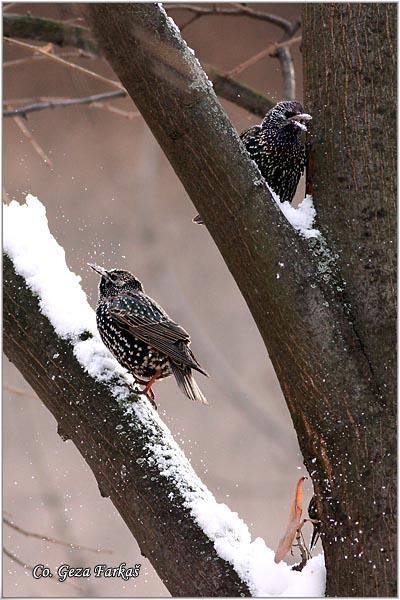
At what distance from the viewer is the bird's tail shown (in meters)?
2.51

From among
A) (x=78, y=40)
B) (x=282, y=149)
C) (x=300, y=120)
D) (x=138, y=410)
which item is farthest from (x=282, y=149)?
(x=78, y=40)

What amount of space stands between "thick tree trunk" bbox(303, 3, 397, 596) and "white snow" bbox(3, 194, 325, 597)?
4.7 inches

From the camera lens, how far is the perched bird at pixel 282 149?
2242 millimetres

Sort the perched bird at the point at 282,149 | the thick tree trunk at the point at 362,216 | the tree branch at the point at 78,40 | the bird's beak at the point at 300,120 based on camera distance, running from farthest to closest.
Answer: the tree branch at the point at 78,40 → the perched bird at the point at 282,149 → the bird's beak at the point at 300,120 → the thick tree trunk at the point at 362,216

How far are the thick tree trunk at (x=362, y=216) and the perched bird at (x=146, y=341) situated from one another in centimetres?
70

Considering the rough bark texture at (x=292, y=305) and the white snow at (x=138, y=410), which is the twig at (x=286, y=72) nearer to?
the white snow at (x=138, y=410)


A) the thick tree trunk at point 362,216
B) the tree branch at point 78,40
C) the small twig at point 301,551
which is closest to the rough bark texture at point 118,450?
the small twig at point 301,551

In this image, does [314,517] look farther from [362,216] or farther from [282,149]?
[282,149]

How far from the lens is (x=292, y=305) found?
69.4 inches

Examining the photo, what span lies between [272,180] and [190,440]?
2.94 metres

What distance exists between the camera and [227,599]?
178 cm

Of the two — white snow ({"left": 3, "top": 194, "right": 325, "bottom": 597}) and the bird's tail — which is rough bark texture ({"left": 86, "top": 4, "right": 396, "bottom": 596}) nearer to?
white snow ({"left": 3, "top": 194, "right": 325, "bottom": 597})

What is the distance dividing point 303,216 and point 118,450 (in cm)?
62

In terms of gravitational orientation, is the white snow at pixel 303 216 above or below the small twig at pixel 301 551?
above
